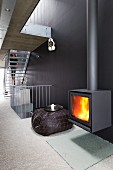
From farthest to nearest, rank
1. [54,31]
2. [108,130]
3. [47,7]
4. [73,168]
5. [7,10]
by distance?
[47,7], [54,31], [7,10], [108,130], [73,168]

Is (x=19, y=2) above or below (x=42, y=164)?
above

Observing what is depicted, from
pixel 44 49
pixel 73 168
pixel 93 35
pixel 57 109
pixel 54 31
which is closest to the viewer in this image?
pixel 73 168

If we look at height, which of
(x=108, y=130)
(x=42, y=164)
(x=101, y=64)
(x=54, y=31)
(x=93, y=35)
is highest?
(x=54, y=31)

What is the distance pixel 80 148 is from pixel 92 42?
159cm

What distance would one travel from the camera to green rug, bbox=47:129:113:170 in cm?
152

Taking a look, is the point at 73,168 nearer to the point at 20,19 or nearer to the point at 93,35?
the point at 93,35

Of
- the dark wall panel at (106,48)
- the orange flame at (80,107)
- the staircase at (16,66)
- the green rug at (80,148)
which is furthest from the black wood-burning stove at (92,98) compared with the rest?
the staircase at (16,66)

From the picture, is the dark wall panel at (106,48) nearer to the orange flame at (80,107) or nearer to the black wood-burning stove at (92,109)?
the black wood-burning stove at (92,109)

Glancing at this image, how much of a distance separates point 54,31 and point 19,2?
1.52 meters

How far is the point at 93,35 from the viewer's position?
1.86 metres

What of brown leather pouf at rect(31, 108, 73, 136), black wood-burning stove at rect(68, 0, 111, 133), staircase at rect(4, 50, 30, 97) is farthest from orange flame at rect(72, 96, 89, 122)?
staircase at rect(4, 50, 30, 97)

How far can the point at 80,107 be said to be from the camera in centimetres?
196

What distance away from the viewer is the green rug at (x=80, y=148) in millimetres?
1520

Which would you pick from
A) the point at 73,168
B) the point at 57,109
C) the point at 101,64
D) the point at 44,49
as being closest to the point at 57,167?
the point at 73,168
